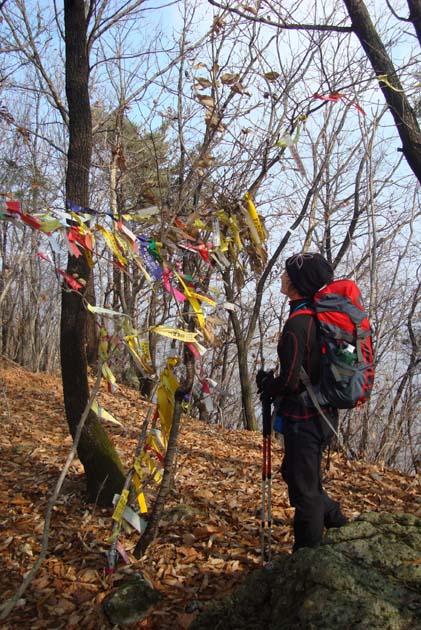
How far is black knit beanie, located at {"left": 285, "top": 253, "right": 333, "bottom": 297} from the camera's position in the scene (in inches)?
106

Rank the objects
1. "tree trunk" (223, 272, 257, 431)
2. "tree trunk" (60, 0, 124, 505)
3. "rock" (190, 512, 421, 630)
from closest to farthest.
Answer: "rock" (190, 512, 421, 630)
"tree trunk" (60, 0, 124, 505)
"tree trunk" (223, 272, 257, 431)

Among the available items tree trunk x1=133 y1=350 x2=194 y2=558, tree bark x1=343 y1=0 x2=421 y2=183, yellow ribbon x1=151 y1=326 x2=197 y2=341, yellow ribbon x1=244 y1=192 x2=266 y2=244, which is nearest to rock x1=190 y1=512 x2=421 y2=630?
tree trunk x1=133 y1=350 x2=194 y2=558

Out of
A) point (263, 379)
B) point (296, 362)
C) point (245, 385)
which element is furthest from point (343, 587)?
point (245, 385)

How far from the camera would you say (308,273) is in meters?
2.71

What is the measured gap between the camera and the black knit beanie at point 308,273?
2705mm

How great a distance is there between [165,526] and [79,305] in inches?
71.0

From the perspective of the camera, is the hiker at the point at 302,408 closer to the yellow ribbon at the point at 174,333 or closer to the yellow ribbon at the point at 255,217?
the yellow ribbon at the point at 255,217

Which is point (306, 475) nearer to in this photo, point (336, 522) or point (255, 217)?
point (336, 522)

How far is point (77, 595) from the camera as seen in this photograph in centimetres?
280

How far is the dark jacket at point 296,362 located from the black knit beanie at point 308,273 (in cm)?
10

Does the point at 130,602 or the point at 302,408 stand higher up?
the point at 302,408

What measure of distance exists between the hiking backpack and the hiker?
0.06m

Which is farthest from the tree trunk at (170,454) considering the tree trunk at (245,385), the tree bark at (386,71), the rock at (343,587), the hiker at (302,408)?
the tree trunk at (245,385)

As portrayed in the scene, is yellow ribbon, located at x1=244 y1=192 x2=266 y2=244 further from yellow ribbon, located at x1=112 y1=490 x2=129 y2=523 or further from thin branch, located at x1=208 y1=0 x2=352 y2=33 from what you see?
thin branch, located at x1=208 y1=0 x2=352 y2=33
